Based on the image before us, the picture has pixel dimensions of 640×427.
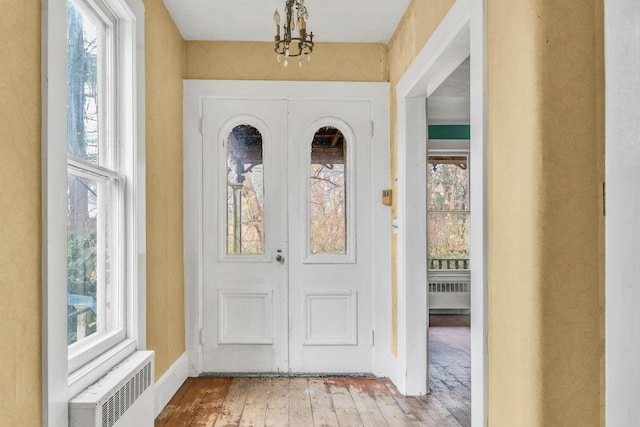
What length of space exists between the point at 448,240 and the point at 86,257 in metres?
5.18

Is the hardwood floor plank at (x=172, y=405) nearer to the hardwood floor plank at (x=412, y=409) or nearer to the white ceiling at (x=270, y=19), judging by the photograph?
the hardwood floor plank at (x=412, y=409)

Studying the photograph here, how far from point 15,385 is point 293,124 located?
9.82ft

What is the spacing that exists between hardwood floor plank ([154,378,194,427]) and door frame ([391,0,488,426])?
1545mm

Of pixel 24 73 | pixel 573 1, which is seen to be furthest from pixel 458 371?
pixel 24 73

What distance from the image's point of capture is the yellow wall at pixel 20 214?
1544 millimetres

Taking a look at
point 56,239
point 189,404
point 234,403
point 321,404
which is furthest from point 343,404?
point 56,239

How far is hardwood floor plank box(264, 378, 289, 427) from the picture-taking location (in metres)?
3.19

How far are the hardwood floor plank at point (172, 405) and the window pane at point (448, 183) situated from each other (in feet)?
13.1

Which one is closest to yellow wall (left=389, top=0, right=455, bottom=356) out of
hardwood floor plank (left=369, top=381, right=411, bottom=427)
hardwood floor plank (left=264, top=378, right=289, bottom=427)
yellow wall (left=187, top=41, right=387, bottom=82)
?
yellow wall (left=187, top=41, right=387, bottom=82)

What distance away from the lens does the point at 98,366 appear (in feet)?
7.52

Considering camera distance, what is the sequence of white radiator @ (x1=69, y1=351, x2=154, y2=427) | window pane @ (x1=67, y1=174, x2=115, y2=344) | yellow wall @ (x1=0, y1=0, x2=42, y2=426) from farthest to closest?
window pane @ (x1=67, y1=174, x2=115, y2=344), white radiator @ (x1=69, y1=351, x2=154, y2=427), yellow wall @ (x1=0, y1=0, x2=42, y2=426)

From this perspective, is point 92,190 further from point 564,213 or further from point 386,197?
point 386,197

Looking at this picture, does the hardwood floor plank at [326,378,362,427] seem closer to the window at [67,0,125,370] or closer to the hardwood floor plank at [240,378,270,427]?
the hardwood floor plank at [240,378,270,427]

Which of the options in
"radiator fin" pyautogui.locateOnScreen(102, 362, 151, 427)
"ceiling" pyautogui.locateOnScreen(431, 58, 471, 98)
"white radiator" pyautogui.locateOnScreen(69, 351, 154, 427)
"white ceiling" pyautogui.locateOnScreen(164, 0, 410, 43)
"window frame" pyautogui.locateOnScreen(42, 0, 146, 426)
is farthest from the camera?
"ceiling" pyautogui.locateOnScreen(431, 58, 471, 98)
